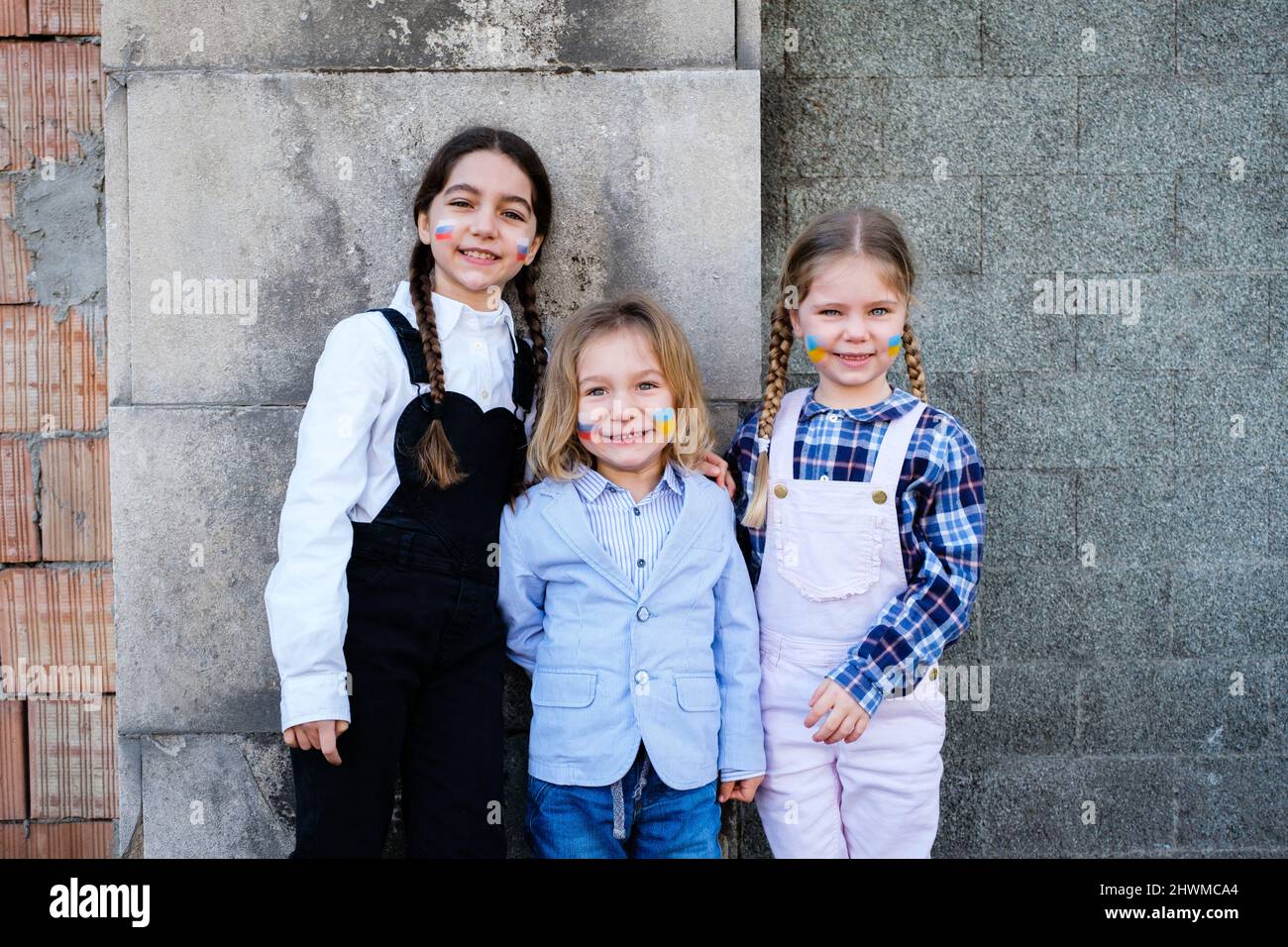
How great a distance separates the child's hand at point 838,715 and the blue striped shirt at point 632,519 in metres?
0.20

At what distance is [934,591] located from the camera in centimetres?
197

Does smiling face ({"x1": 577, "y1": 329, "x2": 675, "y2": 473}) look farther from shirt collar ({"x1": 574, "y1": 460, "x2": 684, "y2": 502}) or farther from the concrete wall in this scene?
the concrete wall

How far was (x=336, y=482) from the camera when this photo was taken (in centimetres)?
195

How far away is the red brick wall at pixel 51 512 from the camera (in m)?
2.78

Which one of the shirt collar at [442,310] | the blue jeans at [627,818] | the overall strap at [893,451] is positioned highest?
the shirt collar at [442,310]

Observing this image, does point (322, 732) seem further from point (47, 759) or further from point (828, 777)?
point (47, 759)

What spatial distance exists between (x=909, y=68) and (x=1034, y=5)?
451 millimetres

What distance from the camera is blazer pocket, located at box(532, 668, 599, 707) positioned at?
1945mm

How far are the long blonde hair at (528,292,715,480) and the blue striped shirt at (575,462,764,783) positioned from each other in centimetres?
6

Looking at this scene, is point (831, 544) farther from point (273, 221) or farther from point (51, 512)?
point (51, 512)

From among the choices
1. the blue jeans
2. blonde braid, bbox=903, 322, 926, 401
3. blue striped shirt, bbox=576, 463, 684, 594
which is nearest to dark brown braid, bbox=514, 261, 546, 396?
blue striped shirt, bbox=576, 463, 684, 594

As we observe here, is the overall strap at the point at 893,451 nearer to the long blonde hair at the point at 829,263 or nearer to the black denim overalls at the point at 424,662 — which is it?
the long blonde hair at the point at 829,263

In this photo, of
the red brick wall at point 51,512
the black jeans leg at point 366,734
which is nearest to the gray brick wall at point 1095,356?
the black jeans leg at point 366,734
